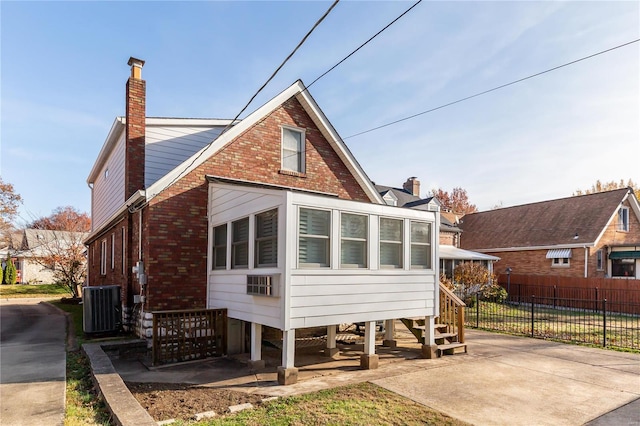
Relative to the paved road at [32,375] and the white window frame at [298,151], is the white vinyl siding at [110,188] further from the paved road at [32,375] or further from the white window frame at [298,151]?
the white window frame at [298,151]

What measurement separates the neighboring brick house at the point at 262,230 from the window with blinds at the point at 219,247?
0.04m

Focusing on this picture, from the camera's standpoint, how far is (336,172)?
1289 cm

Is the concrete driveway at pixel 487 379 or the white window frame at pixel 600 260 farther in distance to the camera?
the white window frame at pixel 600 260

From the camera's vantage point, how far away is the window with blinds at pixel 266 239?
292 inches

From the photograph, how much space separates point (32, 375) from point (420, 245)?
8.01 m

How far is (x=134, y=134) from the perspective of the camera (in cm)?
1098

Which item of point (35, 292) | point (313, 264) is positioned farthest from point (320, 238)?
point (35, 292)

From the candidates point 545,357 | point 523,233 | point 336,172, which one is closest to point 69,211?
point 336,172

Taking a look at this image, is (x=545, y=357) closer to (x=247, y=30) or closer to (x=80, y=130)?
(x=247, y=30)

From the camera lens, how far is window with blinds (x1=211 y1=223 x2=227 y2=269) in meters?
9.45

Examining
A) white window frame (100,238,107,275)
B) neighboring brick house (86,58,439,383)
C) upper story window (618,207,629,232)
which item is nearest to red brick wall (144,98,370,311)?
neighboring brick house (86,58,439,383)

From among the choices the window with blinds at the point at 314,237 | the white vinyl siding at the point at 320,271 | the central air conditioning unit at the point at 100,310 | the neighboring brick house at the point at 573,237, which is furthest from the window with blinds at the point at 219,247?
the neighboring brick house at the point at 573,237

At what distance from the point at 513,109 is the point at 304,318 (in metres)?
7.76

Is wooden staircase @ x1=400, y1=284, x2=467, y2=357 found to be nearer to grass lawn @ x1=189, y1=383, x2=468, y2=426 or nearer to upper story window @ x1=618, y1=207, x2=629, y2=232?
grass lawn @ x1=189, y1=383, x2=468, y2=426
